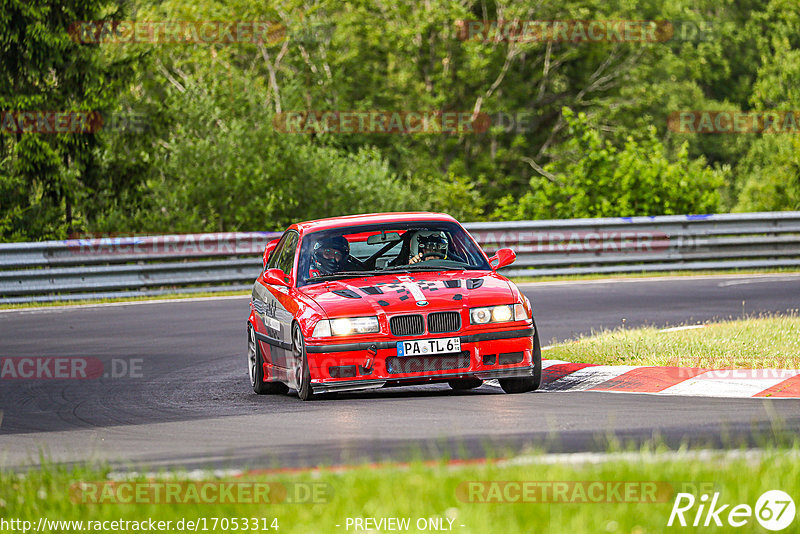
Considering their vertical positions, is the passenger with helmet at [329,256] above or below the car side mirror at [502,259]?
above

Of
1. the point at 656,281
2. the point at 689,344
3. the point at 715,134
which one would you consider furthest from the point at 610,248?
the point at 715,134

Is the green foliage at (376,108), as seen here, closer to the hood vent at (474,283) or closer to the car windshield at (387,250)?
the car windshield at (387,250)

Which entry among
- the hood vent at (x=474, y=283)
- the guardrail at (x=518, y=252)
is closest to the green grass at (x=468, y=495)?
the hood vent at (x=474, y=283)

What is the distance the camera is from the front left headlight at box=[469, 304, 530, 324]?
9.71m

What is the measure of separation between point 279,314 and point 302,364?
2.87ft

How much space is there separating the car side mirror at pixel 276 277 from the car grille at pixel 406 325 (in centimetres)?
149

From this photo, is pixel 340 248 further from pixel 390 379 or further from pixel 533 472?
pixel 533 472

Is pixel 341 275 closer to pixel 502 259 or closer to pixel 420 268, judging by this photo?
pixel 420 268

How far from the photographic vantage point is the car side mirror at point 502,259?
11.0 meters

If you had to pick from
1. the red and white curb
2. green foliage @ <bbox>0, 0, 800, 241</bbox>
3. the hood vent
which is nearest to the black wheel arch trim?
the hood vent

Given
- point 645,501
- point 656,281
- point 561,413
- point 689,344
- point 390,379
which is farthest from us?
point 656,281

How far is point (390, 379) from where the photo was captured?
378 inches

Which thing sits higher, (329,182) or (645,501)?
(645,501)

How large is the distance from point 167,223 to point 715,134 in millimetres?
43085
